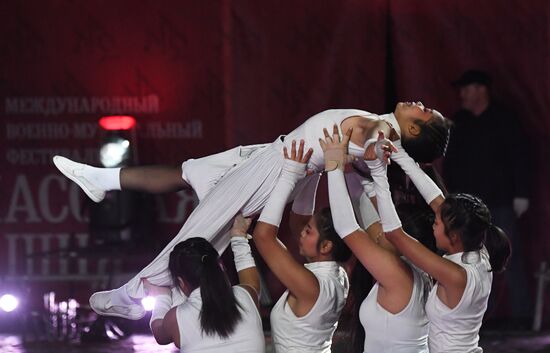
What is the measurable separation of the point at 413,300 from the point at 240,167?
39.5 inches

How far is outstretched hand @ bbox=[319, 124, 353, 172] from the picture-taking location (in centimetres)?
449

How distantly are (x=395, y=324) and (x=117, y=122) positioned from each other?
12.7 ft

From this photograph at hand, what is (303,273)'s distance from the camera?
440 centimetres

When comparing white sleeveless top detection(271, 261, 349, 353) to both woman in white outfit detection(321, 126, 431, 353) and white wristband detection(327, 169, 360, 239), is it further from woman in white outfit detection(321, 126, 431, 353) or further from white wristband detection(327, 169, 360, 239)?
white wristband detection(327, 169, 360, 239)

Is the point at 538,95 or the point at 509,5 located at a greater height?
the point at 509,5

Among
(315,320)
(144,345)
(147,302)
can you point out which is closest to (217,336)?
(315,320)

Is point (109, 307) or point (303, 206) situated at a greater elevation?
point (303, 206)

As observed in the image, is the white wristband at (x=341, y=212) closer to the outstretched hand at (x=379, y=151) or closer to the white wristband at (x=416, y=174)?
the outstretched hand at (x=379, y=151)

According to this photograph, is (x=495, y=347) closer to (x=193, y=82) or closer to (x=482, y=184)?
(x=482, y=184)

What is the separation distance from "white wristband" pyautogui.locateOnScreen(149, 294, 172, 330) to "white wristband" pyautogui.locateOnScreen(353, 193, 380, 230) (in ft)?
2.68

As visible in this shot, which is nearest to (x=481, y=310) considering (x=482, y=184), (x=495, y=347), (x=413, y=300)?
(x=413, y=300)

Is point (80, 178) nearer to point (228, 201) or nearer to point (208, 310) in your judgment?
point (228, 201)

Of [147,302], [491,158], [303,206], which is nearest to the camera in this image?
[303,206]

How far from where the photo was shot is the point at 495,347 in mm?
7074
